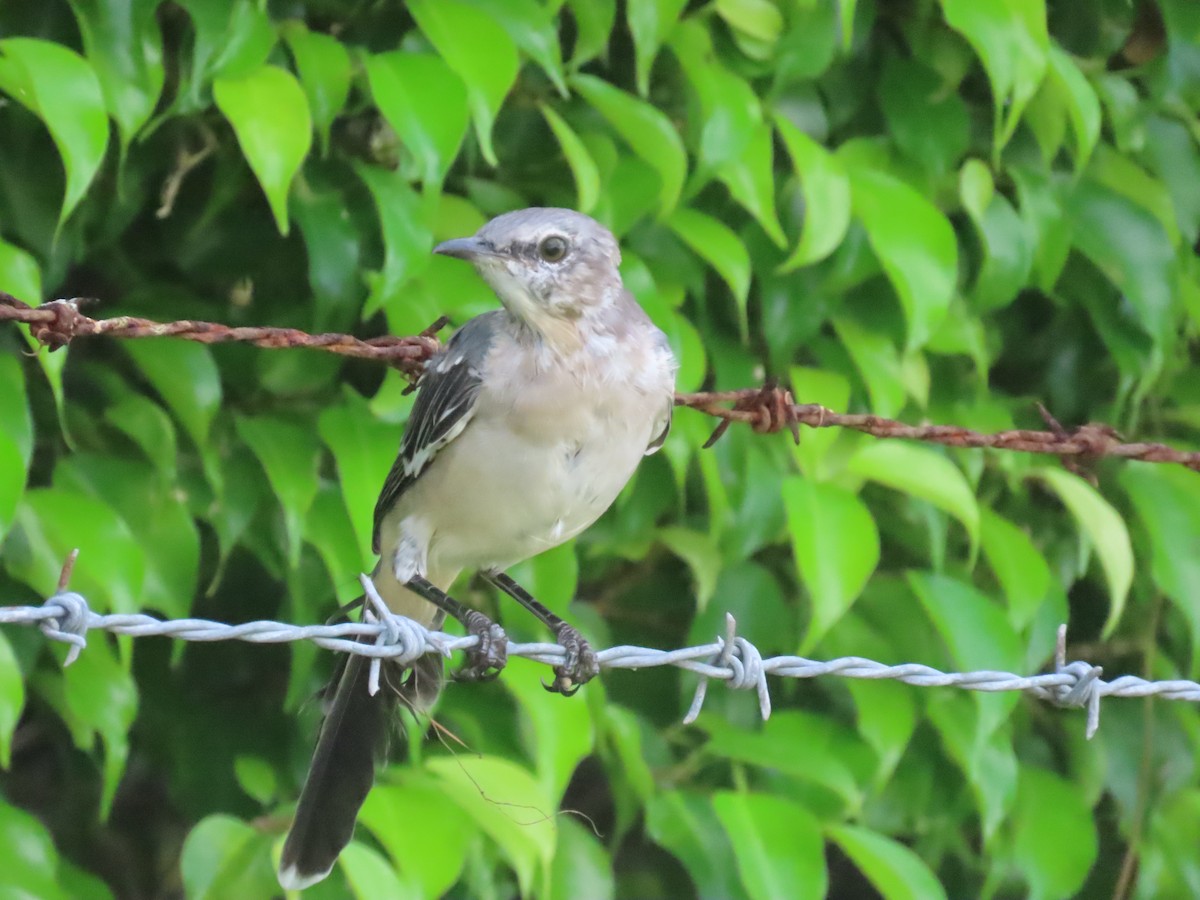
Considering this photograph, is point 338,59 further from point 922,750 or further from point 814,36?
point 922,750

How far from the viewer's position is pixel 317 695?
8.30 ft

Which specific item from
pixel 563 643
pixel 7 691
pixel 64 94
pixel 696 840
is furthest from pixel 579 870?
pixel 64 94

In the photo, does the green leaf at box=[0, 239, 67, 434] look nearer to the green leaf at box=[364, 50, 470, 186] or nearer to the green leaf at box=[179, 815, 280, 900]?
the green leaf at box=[364, 50, 470, 186]

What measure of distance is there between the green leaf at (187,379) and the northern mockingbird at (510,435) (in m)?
0.40

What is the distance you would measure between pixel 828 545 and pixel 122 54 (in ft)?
5.12

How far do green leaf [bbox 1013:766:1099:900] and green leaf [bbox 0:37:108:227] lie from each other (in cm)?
236

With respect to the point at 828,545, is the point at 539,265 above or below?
above

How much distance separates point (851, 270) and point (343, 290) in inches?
42.4

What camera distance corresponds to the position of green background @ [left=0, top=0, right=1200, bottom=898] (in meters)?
2.60

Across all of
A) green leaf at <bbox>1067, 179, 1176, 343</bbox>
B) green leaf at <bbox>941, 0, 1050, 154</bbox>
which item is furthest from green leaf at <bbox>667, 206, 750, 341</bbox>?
green leaf at <bbox>1067, 179, 1176, 343</bbox>

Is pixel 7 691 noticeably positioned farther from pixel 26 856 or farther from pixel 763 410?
pixel 763 410

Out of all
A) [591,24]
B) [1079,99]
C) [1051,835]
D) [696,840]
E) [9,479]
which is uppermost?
[591,24]

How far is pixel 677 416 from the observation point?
2.82m

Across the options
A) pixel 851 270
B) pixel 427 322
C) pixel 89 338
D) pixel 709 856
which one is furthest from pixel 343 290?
pixel 709 856
